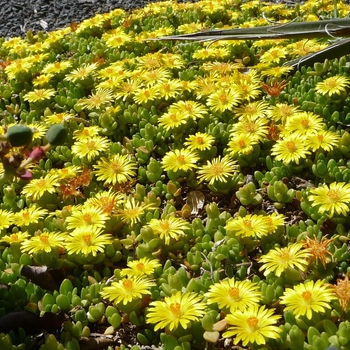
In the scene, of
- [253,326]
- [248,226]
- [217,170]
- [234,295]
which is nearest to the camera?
[253,326]

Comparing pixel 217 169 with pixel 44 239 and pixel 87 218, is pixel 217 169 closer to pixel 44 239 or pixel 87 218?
pixel 87 218

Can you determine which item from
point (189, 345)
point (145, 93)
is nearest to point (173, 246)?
point (189, 345)

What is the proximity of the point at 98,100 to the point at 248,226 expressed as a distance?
1151 mm

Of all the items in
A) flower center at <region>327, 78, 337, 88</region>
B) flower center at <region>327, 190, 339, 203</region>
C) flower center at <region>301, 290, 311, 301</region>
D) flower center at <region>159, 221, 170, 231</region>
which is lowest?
flower center at <region>159, 221, 170, 231</region>

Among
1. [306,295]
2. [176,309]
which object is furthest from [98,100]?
[306,295]

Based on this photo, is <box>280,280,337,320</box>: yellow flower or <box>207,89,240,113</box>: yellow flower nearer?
<box>280,280,337,320</box>: yellow flower

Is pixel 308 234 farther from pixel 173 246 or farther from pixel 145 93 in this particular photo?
pixel 145 93

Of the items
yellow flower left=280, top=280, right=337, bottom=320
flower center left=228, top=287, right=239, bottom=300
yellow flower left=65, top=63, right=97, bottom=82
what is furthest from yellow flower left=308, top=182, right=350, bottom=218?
yellow flower left=65, top=63, right=97, bottom=82

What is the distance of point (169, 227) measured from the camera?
183cm

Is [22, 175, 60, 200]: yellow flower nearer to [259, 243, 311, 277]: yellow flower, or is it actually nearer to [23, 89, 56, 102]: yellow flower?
[23, 89, 56, 102]: yellow flower

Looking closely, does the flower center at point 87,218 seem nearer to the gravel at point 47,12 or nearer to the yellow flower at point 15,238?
the yellow flower at point 15,238

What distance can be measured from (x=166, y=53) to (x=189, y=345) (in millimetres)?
1994

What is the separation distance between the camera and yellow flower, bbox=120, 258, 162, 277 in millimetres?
1664

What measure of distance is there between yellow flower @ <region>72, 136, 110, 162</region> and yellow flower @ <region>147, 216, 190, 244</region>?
1.72 ft
